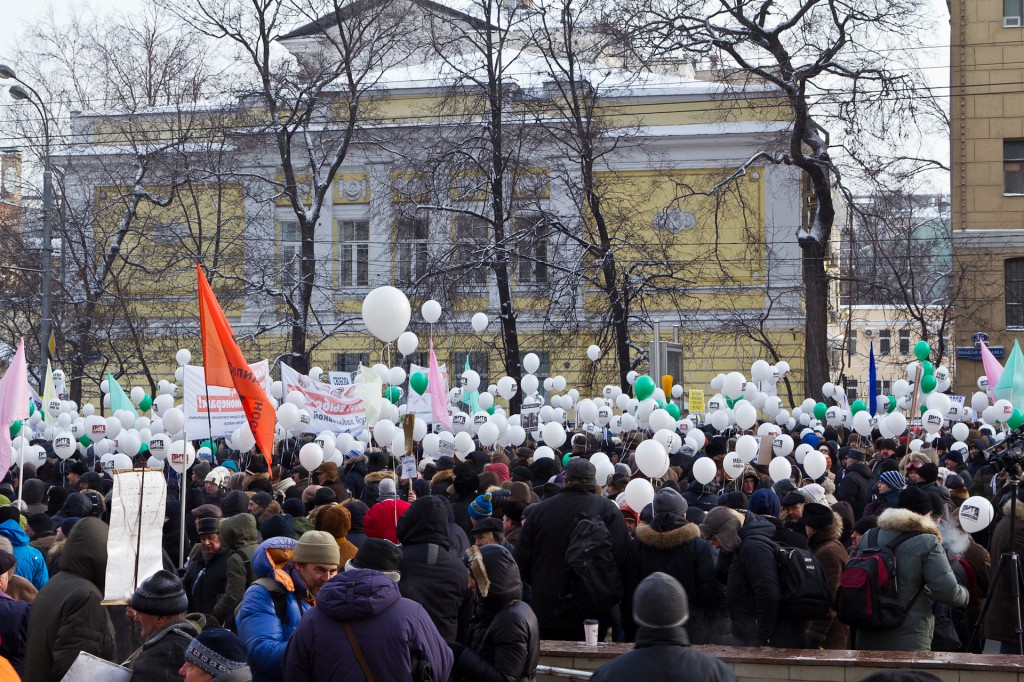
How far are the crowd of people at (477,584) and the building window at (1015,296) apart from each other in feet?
75.6

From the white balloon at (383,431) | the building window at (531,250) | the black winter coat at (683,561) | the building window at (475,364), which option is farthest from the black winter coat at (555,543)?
the building window at (475,364)

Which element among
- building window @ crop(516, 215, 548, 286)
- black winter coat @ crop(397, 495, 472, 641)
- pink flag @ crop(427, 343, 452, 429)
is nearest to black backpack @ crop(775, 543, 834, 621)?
black winter coat @ crop(397, 495, 472, 641)

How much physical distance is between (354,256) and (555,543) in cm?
2477

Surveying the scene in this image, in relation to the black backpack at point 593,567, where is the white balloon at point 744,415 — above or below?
above

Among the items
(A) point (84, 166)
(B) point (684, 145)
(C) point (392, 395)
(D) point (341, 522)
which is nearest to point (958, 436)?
(C) point (392, 395)

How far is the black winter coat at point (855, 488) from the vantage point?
1196cm

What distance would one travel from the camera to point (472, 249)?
25.4 metres

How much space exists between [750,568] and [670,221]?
23092 mm

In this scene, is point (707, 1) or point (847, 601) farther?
point (707, 1)

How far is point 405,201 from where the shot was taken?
1008 inches

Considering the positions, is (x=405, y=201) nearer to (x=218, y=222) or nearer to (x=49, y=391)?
(x=218, y=222)

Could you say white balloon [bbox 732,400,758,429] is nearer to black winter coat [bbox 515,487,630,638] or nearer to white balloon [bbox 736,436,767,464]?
white balloon [bbox 736,436,767,464]

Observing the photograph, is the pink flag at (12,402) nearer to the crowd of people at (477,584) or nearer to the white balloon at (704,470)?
Answer: the crowd of people at (477,584)

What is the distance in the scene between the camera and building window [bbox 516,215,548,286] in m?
24.7
